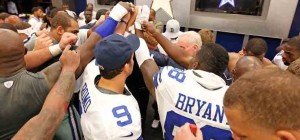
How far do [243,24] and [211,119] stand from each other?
4545mm

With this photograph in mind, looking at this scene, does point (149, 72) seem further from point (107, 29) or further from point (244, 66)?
point (244, 66)

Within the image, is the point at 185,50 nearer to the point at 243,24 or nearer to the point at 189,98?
the point at 189,98

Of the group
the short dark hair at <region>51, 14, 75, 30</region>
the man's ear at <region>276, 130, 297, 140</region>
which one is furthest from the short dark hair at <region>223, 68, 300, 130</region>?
the short dark hair at <region>51, 14, 75, 30</region>

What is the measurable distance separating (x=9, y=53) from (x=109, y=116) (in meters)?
0.63

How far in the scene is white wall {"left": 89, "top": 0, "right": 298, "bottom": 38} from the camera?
15.6 ft

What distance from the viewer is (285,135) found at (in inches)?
26.6

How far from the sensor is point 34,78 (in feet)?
4.23

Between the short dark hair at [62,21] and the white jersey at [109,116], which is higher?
the short dark hair at [62,21]

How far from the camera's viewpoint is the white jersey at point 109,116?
1.10 m

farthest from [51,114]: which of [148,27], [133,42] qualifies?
[148,27]

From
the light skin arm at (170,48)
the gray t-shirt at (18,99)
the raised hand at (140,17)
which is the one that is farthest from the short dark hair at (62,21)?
the gray t-shirt at (18,99)

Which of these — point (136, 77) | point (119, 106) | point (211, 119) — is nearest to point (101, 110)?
point (119, 106)

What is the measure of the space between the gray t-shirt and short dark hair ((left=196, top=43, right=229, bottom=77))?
93 cm

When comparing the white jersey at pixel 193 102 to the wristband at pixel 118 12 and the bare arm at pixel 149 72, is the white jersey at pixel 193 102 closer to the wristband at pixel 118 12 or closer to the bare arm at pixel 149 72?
the bare arm at pixel 149 72
